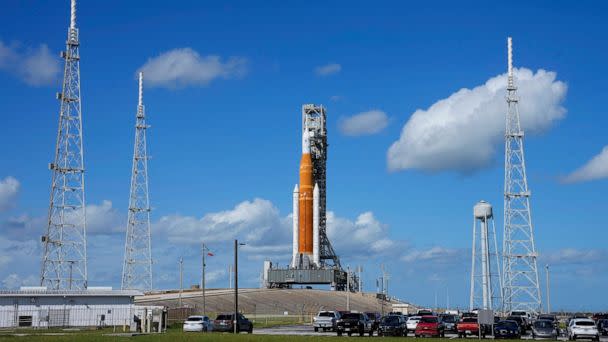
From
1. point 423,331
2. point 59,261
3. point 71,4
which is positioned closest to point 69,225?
point 59,261

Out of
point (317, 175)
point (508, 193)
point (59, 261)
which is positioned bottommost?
point (59, 261)

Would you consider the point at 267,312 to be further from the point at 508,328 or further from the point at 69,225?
the point at 508,328

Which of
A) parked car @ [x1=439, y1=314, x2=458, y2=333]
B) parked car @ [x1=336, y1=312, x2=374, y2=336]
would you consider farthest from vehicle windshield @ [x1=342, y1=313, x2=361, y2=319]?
parked car @ [x1=439, y1=314, x2=458, y2=333]

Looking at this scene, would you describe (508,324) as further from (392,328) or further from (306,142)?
(306,142)

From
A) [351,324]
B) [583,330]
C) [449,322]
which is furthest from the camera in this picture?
[449,322]

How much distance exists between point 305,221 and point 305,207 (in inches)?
90.4

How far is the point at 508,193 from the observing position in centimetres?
9538

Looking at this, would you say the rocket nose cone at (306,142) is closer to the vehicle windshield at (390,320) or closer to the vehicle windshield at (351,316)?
the vehicle windshield at (351,316)

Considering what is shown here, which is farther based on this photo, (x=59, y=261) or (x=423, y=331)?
(x=59, y=261)

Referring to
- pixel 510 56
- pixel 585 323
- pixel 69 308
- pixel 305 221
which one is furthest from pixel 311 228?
pixel 585 323

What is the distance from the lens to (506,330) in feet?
190

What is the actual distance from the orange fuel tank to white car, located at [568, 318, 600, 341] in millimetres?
76853

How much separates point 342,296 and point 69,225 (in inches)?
2270

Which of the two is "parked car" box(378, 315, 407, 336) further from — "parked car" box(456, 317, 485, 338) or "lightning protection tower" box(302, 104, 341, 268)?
"lightning protection tower" box(302, 104, 341, 268)
